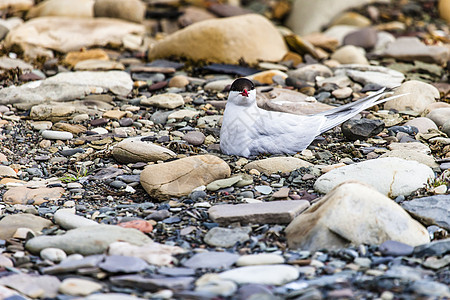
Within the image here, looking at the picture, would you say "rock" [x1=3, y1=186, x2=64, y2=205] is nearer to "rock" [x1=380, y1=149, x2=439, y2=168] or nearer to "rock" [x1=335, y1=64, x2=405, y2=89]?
"rock" [x1=380, y1=149, x2=439, y2=168]

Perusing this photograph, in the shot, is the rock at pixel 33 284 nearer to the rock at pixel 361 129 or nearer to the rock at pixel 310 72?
the rock at pixel 361 129

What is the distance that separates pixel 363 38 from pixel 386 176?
19.0 feet

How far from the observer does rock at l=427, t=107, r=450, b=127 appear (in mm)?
6154

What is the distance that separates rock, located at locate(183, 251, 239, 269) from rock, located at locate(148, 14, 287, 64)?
16.8ft

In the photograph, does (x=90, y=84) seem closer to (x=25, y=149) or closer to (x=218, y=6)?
(x=25, y=149)

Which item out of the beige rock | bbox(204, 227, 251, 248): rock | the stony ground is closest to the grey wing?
the stony ground

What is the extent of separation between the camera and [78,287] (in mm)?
3117

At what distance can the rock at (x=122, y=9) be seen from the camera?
397 inches

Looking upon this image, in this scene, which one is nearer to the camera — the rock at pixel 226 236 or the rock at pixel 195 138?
the rock at pixel 226 236

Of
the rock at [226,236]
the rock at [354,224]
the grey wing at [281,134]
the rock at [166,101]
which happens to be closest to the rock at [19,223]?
the rock at [226,236]

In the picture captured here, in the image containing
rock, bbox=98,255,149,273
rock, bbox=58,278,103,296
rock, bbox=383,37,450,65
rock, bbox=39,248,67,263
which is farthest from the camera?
rock, bbox=383,37,450,65

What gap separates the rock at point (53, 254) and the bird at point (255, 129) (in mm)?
2103

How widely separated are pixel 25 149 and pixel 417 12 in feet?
28.8

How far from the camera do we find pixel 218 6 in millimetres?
11062
